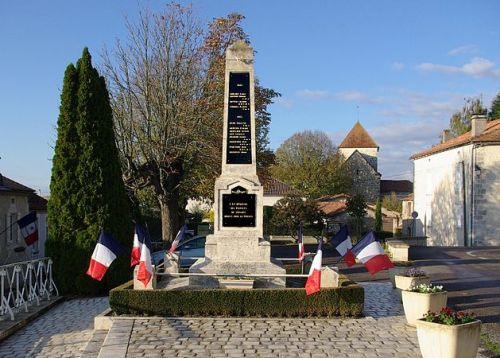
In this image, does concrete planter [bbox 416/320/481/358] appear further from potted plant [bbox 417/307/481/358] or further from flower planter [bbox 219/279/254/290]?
flower planter [bbox 219/279/254/290]

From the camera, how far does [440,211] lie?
143ft

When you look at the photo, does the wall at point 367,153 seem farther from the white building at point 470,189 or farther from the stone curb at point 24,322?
the stone curb at point 24,322

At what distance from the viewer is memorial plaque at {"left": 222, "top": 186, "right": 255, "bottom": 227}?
1321 centimetres

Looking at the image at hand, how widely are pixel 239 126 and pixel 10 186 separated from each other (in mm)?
14615

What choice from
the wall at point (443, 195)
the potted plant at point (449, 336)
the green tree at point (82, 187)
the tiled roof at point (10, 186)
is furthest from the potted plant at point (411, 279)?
the wall at point (443, 195)

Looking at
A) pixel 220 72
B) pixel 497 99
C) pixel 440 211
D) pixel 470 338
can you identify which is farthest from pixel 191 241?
pixel 497 99

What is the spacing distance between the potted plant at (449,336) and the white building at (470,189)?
102ft

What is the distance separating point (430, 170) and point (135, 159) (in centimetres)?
2971

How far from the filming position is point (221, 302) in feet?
36.8

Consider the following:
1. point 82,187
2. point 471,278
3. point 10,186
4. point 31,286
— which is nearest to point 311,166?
point 10,186

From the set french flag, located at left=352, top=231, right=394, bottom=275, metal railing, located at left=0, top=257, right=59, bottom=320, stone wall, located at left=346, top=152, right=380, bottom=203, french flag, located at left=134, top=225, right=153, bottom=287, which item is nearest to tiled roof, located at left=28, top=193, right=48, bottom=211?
metal railing, located at left=0, top=257, right=59, bottom=320

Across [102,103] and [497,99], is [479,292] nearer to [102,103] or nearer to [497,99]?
[102,103]

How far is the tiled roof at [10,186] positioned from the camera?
22.8m

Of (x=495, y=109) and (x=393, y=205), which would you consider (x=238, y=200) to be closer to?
(x=495, y=109)
